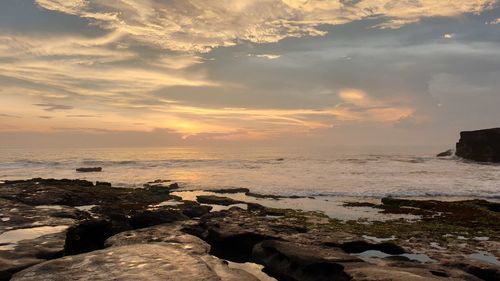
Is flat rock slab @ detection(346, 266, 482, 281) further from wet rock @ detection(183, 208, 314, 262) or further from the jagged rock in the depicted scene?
wet rock @ detection(183, 208, 314, 262)

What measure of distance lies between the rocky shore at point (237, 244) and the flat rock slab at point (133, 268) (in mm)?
30

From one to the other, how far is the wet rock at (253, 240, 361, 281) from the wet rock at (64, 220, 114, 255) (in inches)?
316

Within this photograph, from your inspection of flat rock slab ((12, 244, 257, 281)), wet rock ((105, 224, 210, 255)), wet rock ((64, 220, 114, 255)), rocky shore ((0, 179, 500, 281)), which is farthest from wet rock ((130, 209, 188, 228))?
flat rock slab ((12, 244, 257, 281))

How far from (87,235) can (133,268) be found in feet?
30.9

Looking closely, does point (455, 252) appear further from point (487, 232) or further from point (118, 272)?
point (118, 272)

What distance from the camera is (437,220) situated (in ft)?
80.3

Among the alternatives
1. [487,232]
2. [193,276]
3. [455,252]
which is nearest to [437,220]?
[487,232]

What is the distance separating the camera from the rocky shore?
443 inches

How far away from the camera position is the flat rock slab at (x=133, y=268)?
33.5 feet

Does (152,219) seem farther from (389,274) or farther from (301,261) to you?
(389,274)

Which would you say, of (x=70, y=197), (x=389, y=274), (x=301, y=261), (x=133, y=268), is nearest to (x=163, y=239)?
(x=133, y=268)

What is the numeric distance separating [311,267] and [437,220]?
49.5ft

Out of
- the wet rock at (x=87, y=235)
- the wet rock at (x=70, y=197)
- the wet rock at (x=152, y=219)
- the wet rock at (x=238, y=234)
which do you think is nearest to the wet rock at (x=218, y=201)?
the wet rock at (x=70, y=197)

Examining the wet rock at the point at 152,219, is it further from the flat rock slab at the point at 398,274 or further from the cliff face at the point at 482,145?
the cliff face at the point at 482,145
